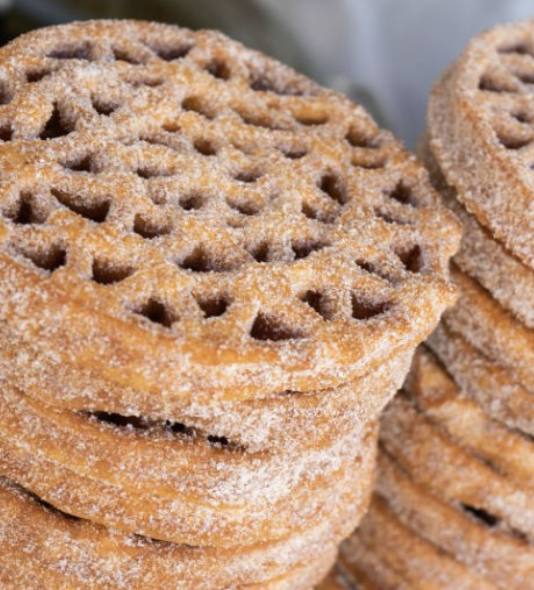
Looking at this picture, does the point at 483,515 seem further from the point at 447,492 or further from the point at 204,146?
the point at 204,146

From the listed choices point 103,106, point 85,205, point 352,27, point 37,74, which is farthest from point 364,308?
point 352,27

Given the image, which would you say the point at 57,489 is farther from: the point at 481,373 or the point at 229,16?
the point at 229,16

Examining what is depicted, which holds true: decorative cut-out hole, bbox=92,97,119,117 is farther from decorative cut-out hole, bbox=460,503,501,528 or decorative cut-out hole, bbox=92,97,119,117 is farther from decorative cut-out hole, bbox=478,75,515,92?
decorative cut-out hole, bbox=460,503,501,528

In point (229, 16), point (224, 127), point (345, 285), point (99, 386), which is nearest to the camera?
point (99, 386)

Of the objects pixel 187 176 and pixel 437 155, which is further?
pixel 437 155

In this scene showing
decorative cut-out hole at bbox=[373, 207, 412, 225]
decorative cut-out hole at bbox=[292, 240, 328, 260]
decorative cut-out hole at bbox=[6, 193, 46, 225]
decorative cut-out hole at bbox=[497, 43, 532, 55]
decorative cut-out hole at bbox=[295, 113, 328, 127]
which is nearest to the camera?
decorative cut-out hole at bbox=[6, 193, 46, 225]

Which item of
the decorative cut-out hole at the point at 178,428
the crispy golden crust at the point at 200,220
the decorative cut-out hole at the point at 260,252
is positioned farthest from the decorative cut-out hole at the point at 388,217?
the decorative cut-out hole at the point at 178,428

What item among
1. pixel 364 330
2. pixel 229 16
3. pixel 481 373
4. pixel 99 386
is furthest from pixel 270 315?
pixel 229 16

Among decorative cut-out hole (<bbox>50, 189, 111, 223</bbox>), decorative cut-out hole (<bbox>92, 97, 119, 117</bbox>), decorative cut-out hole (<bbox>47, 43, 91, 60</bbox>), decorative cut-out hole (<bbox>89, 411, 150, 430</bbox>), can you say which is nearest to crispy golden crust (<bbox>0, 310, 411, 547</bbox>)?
decorative cut-out hole (<bbox>89, 411, 150, 430</bbox>)
